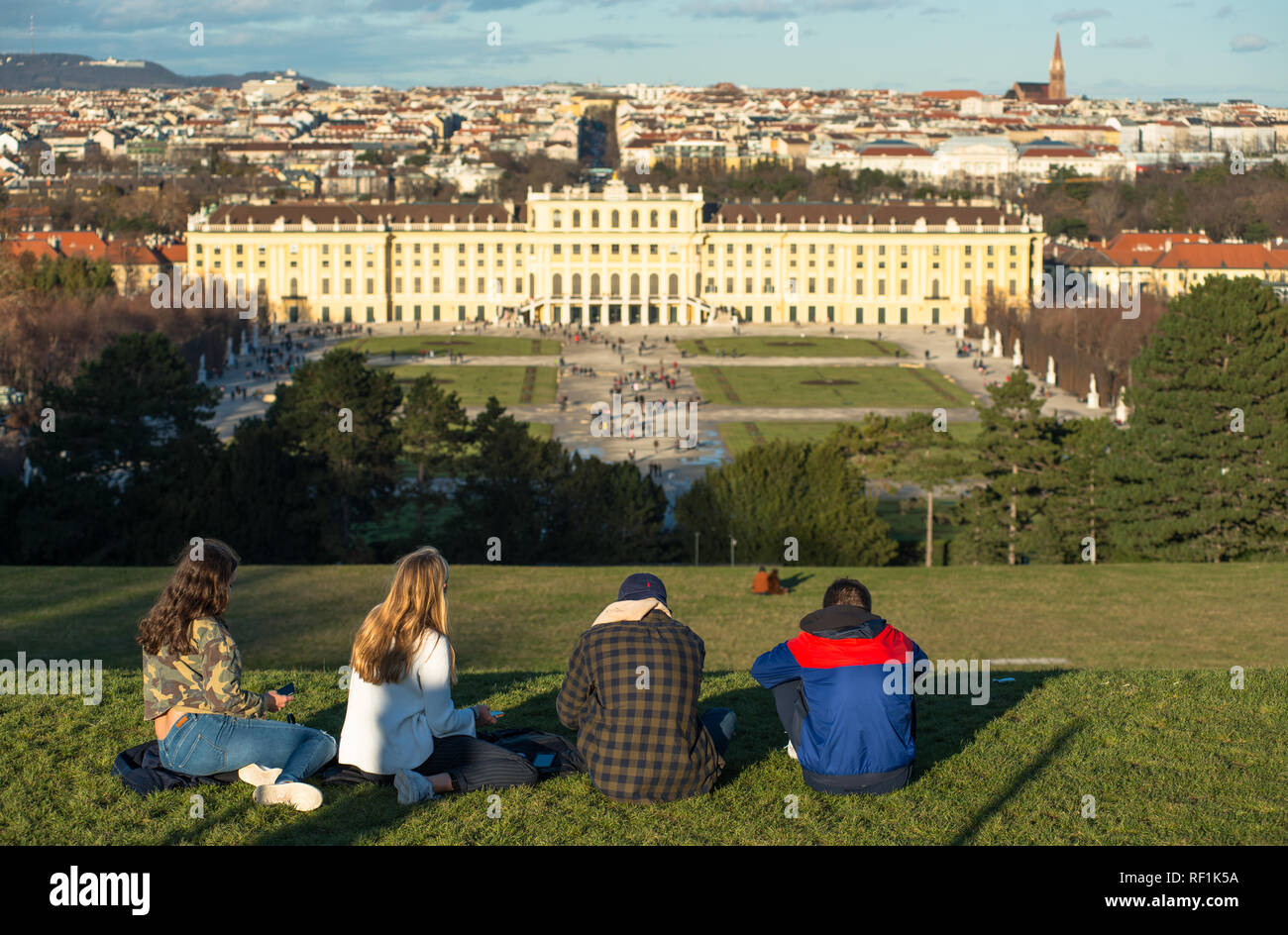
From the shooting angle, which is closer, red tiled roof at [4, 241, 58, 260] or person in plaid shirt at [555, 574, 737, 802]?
person in plaid shirt at [555, 574, 737, 802]

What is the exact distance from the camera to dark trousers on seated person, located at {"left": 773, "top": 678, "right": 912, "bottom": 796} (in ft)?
19.9

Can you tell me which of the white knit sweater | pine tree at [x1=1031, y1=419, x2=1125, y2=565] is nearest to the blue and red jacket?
the white knit sweater

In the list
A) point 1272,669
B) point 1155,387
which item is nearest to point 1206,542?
point 1155,387

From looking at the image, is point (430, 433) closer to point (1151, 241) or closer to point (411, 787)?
point (411, 787)

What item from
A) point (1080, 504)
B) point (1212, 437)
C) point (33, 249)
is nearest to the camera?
point (1212, 437)

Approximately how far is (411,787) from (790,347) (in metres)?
63.5

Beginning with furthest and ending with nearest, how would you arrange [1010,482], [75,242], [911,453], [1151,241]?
[1151,241] < [75,242] < [911,453] < [1010,482]

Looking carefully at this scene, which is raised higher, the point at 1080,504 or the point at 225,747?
the point at 225,747

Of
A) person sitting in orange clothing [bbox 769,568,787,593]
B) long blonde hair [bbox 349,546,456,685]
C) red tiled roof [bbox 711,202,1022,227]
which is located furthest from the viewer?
red tiled roof [bbox 711,202,1022,227]

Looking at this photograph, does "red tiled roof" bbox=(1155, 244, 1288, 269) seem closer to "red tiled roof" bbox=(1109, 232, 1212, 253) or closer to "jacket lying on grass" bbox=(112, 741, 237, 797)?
"red tiled roof" bbox=(1109, 232, 1212, 253)

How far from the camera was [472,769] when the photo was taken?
6141 millimetres

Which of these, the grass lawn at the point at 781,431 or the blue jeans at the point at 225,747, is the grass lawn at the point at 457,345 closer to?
the grass lawn at the point at 781,431

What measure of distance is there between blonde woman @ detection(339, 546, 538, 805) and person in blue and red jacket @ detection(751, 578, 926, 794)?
116 cm

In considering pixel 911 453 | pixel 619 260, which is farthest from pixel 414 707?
pixel 619 260
